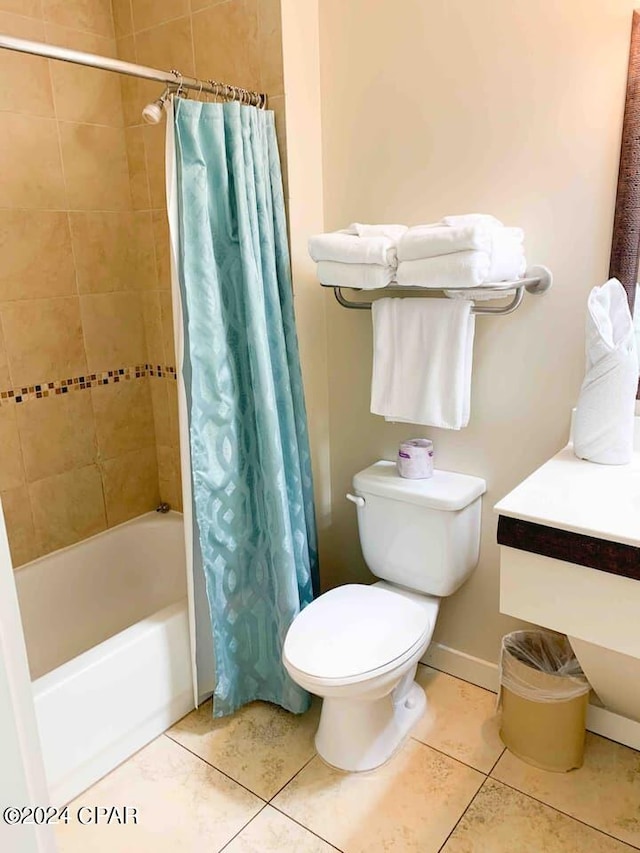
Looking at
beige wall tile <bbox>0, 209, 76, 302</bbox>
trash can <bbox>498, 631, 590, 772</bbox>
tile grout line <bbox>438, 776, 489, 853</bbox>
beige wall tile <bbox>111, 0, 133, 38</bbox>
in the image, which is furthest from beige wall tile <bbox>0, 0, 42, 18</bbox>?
tile grout line <bbox>438, 776, 489, 853</bbox>

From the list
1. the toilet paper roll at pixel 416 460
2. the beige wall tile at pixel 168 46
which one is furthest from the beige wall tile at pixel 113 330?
the toilet paper roll at pixel 416 460

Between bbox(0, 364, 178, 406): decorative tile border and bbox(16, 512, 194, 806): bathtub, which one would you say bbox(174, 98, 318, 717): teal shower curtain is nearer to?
bbox(16, 512, 194, 806): bathtub

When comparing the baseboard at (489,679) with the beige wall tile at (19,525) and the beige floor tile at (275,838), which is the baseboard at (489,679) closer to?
the beige floor tile at (275,838)

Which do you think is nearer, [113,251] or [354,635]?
[354,635]

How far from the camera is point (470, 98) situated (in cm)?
174

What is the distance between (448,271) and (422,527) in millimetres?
752

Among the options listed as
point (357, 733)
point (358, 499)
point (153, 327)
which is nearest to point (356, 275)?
point (358, 499)

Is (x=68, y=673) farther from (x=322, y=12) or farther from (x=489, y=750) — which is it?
(x=322, y=12)

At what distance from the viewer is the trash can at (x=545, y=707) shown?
1.74 meters

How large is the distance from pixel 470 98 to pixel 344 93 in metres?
0.41

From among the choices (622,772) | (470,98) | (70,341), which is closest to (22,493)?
(70,341)

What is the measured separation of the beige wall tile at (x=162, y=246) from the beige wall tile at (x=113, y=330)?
0.16 meters

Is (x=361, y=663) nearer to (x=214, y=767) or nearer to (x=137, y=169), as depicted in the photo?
(x=214, y=767)

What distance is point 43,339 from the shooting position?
2199mm
